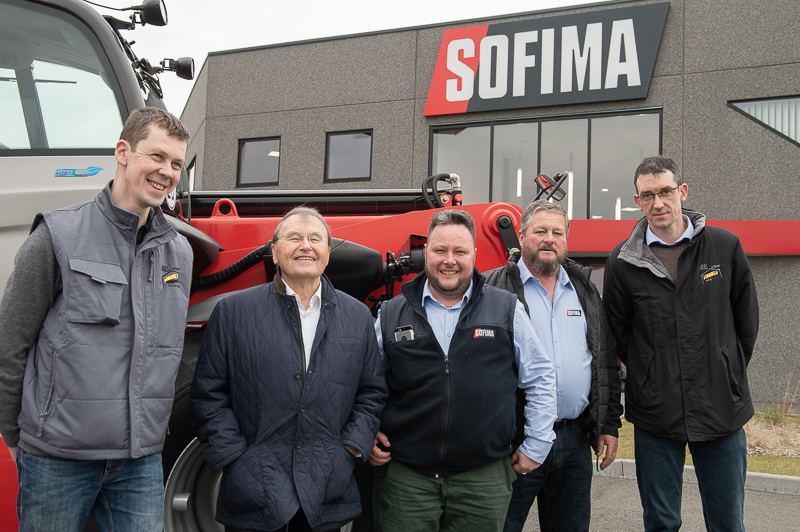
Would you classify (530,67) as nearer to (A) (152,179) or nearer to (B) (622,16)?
(B) (622,16)

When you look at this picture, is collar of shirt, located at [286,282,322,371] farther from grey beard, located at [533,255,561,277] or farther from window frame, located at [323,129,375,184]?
window frame, located at [323,129,375,184]

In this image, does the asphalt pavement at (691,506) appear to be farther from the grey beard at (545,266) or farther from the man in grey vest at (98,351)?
the man in grey vest at (98,351)

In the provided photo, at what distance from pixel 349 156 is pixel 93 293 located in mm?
10911

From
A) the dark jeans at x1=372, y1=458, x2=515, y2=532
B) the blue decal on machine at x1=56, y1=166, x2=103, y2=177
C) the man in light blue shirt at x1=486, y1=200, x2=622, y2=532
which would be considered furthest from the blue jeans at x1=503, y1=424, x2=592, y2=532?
the blue decal on machine at x1=56, y1=166, x2=103, y2=177

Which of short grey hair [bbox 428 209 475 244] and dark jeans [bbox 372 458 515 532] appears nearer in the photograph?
dark jeans [bbox 372 458 515 532]

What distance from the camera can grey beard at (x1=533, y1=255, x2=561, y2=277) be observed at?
2.81 meters

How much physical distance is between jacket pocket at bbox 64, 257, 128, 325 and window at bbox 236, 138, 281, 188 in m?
11.5

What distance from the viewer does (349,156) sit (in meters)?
12.4

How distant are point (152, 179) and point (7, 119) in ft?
4.11

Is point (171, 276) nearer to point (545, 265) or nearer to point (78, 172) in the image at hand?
point (78, 172)

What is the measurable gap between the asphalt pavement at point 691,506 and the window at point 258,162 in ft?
32.7

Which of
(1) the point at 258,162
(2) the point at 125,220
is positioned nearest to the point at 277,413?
(2) the point at 125,220

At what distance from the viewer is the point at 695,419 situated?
2602mm

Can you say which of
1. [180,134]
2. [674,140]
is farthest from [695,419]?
[674,140]
